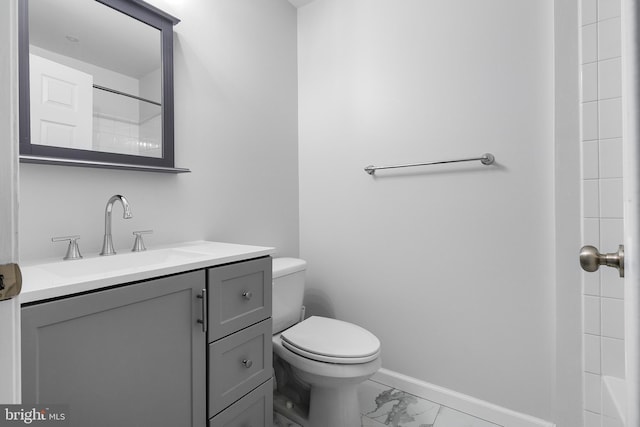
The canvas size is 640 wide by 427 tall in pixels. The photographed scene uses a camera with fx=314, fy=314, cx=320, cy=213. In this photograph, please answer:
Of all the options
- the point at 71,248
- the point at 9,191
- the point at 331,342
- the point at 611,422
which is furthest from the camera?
the point at 331,342

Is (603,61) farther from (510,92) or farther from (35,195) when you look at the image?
(35,195)

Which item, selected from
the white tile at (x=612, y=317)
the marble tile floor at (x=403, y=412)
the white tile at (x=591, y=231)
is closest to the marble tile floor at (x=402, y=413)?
the marble tile floor at (x=403, y=412)

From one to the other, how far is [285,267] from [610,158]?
1380 millimetres

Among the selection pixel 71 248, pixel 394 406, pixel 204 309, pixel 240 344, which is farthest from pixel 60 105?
pixel 394 406

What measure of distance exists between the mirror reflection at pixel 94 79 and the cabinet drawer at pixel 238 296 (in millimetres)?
651

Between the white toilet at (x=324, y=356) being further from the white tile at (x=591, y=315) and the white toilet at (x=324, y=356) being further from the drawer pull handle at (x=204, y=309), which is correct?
the white tile at (x=591, y=315)

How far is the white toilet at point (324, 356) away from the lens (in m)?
1.30

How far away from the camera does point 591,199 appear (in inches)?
45.5

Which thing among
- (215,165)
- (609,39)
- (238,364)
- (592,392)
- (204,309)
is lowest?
(592,392)

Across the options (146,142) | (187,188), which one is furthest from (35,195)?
(187,188)

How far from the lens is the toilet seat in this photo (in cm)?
130

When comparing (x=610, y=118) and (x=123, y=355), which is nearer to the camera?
(x=123, y=355)

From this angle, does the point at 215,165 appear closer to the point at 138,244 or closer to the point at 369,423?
the point at 138,244

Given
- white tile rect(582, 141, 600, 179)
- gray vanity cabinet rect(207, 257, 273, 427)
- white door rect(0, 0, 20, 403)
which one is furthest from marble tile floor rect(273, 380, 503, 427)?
white door rect(0, 0, 20, 403)
